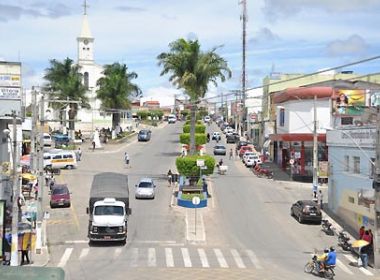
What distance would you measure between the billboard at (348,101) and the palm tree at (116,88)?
153 feet

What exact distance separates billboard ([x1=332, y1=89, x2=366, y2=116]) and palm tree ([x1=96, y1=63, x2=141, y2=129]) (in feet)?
153

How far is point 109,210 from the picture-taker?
1388 inches

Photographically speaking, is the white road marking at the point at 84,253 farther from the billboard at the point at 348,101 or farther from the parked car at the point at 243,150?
the parked car at the point at 243,150

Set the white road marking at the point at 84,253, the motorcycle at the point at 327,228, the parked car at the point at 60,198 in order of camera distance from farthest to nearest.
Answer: the parked car at the point at 60,198, the motorcycle at the point at 327,228, the white road marking at the point at 84,253

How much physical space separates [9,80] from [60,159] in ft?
90.2

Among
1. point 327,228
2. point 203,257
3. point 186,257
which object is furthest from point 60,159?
point 203,257

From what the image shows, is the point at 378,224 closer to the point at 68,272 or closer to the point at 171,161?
the point at 68,272

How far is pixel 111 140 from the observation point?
10006cm

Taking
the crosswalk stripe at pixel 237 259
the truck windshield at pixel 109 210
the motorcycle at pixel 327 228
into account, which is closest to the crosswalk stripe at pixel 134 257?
the truck windshield at pixel 109 210

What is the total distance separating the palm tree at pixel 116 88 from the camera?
100 m

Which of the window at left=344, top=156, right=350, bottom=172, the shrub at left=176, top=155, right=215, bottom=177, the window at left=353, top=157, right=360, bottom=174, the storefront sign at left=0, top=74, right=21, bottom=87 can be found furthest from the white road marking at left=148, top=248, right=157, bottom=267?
the shrub at left=176, top=155, right=215, bottom=177

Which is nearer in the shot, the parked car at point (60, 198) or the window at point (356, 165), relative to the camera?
the window at point (356, 165)

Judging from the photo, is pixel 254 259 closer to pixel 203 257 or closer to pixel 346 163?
pixel 203 257

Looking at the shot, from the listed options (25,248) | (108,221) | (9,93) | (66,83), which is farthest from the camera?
(66,83)
